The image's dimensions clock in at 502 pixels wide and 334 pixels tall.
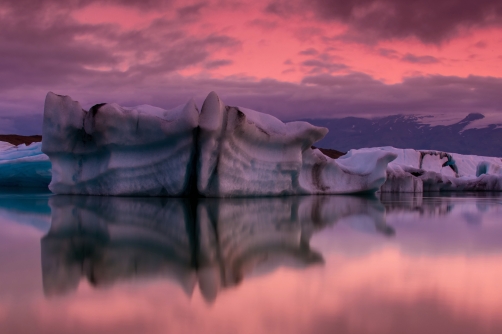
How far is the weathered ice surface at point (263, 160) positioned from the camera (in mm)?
6871

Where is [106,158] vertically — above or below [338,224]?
above

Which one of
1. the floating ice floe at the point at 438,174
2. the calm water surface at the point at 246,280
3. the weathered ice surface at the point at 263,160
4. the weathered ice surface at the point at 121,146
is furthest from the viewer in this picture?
the floating ice floe at the point at 438,174

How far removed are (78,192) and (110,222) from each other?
192 inches

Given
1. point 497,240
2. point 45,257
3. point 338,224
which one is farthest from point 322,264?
point 338,224

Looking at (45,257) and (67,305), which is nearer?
(67,305)

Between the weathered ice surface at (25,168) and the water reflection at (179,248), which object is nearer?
the water reflection at (179,248)

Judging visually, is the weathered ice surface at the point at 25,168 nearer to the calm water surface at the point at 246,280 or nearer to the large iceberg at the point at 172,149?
the large iceberg at the point at 172,149

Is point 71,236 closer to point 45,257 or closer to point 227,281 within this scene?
point 45,257

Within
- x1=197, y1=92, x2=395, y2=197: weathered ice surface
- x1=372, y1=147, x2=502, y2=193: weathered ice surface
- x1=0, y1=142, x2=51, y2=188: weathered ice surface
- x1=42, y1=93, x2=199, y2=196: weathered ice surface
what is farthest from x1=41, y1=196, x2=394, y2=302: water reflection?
x1=372, y1=147, x2=502, y2=193: weathered ice surface

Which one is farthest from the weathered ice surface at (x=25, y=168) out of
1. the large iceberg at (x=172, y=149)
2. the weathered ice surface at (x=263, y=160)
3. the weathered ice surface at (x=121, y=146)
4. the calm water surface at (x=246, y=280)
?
the calm water surface at (x=246, y=280)

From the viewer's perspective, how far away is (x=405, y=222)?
416 centimetres

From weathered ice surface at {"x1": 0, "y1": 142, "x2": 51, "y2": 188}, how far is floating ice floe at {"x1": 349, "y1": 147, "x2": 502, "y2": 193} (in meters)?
7.67

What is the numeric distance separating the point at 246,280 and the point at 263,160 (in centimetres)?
623

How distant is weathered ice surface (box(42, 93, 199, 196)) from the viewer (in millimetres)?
7055
